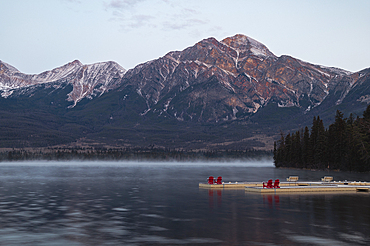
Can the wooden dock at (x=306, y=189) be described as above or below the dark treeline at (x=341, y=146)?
below

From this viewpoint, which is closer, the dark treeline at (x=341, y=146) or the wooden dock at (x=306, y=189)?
the wooden dock at (x=306, y=189)

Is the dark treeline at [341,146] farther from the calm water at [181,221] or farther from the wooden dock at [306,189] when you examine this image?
the calm water at [181,221]

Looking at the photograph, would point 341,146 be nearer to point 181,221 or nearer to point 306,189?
point 306,189

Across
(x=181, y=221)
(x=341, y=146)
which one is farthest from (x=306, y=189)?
(x=341, y=146)

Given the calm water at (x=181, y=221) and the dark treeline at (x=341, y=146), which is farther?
the dark treeline at (x=341, y=146)

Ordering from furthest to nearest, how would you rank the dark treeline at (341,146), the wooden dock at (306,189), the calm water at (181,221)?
the dark treeline at (341,146) → the wooden dock at (306,189) → the calm water at (181,221)

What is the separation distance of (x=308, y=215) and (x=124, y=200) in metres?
27.0

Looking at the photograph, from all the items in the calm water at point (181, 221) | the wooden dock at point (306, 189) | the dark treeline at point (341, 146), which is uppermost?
the dark treeline at point (341, 146)

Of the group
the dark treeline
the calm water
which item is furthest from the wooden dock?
the dark treeline

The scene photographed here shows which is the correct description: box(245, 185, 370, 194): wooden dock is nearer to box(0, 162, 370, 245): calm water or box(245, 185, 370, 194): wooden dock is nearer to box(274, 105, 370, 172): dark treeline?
box(0, 162, 370, 245): calm water

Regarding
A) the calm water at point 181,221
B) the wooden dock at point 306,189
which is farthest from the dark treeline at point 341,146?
the calm water at point 181,221

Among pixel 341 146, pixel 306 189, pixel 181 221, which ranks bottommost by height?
pixel 181 221

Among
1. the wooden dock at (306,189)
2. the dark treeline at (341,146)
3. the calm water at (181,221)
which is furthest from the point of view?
the dark treeline at (341,146)

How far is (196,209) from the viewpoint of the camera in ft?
173
